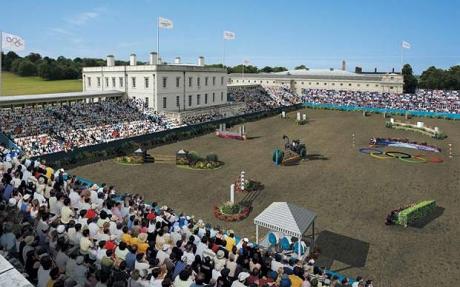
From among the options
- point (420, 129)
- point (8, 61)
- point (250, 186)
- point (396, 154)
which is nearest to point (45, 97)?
point (250, 186)

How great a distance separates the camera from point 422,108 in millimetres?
68562

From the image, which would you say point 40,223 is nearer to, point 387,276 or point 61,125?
point 387,276

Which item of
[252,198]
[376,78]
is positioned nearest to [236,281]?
[252,198]

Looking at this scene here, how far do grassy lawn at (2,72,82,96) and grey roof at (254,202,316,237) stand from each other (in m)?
75.5

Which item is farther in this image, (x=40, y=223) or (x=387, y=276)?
(x=387, y=276)

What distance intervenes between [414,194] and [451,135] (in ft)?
91.1

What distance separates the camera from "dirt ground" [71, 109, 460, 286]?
1662 centimetres

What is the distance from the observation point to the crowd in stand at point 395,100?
68750 mm

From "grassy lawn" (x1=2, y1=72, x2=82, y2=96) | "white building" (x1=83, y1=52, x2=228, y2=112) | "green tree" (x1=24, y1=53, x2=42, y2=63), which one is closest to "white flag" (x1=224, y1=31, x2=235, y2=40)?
"white building" (x1=83, y1=52, x2=228, y2=112)

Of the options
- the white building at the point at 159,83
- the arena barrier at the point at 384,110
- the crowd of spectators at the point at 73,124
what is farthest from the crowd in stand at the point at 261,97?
the crowd of spectators at the point at 73,124

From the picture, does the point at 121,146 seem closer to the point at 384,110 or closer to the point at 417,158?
the point at 417,158

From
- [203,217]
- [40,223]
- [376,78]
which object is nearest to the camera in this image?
[40,223]

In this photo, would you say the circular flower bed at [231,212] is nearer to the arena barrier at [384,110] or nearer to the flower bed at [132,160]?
the flower bed at [132,160]

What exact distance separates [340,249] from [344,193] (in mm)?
8179
